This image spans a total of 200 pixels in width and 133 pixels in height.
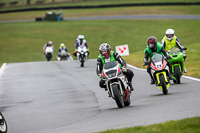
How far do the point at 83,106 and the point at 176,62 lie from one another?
426 cm

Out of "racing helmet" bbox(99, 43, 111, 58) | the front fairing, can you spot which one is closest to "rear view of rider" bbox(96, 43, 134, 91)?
"racing helmet" bbox(99, 43, 111, 58)

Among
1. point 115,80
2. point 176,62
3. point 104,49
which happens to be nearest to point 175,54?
point 176,62

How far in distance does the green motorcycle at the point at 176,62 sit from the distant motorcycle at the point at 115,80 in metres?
4.35

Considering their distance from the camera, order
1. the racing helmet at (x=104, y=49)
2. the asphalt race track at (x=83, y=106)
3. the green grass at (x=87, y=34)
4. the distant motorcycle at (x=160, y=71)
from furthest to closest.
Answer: the green grass at (x=87, y=34) < the distant motorcycle at (x=160, y=71) < the racing helmet at (x=104, y=49) < the asphalt race track at (x=83, y=106)

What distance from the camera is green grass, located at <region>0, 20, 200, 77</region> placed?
45.8m

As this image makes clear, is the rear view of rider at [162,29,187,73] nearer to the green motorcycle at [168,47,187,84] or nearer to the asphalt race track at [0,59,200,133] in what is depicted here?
the green motorcycle at [168,47,187,84]

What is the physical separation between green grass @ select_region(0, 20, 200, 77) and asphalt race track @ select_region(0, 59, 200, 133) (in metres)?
24.6

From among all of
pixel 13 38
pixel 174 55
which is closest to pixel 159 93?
pixel 174 55

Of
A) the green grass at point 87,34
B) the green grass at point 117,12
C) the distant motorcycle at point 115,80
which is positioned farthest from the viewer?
the green grass at point 117,12

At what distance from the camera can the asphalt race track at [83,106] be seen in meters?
9.34

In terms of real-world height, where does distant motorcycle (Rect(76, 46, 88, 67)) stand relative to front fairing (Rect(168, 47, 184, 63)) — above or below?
below

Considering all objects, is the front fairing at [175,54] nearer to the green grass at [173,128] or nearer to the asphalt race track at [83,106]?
the asphalt race track at [83,106]

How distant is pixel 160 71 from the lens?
1277 centimetres

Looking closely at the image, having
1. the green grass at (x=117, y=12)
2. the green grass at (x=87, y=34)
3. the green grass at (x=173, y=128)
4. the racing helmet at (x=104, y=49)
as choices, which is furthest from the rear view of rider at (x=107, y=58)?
the green grass at (x=117, y=12)
